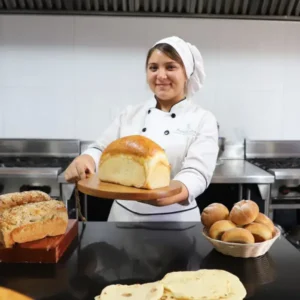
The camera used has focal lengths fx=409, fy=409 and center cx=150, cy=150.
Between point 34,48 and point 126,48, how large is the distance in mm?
512

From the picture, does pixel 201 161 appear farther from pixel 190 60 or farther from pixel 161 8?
pixel 161 8

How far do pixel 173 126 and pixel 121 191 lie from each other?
559 millimetres

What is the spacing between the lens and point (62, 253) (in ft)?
3.09

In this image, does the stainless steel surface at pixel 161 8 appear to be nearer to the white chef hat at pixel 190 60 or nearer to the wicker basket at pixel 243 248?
the white chef hat at pixel 190 60

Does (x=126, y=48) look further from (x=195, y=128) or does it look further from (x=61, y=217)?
(x=61, y=217)

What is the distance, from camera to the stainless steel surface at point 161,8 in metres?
2.18

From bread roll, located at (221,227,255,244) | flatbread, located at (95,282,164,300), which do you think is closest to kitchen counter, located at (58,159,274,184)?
bread roll, located at (221,227,255,244)

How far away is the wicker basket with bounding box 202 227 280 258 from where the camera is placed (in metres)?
0.89

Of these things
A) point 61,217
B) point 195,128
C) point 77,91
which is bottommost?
point 61,217

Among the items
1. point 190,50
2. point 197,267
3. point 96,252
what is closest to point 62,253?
point 96,252

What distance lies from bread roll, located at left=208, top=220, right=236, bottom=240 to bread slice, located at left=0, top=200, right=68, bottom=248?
0.34 m

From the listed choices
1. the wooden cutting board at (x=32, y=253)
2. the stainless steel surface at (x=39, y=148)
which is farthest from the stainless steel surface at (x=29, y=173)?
the wooden cutting board at (x=32, y=253)

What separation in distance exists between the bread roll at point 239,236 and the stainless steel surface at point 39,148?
1.55 meters

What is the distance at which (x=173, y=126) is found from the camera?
146cm
